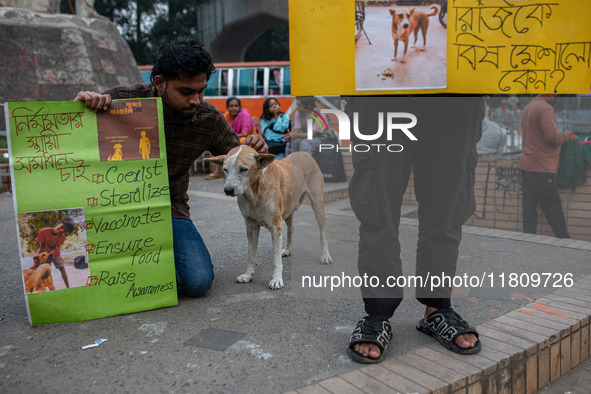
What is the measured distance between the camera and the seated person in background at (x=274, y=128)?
7879 mm

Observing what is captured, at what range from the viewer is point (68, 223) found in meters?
2.69

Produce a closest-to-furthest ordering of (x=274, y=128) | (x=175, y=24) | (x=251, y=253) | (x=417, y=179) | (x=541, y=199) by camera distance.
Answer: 1. (x=417, y=179)
2. (x=251, y=253)
3. (x=541, y=199)
4. (x=274, y=128)
5. (x=175, y=24)

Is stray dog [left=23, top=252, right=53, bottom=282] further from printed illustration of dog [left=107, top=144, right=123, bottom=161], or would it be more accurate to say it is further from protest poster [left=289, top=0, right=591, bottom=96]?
protest poster [left=289, top=0, right=591, bottom=96]

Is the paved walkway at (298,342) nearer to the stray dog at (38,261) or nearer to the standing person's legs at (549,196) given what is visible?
the stray dog at (38,261)

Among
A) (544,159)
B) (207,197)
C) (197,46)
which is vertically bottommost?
(207,197)

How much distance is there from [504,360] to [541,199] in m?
2.30

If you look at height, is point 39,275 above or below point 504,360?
above

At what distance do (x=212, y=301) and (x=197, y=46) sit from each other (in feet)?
5.45

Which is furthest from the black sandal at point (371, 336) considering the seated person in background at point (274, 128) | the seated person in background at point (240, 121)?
the seated person in background at point (240, 121)

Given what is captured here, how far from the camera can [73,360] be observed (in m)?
2.23

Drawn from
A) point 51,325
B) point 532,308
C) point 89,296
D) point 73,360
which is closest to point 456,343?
point 532,308

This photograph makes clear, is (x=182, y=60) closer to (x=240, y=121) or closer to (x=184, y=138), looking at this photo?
(x=184, y=138)

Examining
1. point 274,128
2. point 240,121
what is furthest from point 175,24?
point 274,128

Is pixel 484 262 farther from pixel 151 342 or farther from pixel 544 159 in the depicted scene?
pixel 151 342
